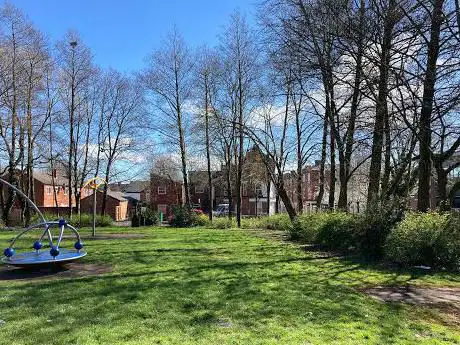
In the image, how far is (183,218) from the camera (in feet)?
118

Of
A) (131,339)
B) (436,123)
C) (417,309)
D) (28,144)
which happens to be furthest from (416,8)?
(28,144)

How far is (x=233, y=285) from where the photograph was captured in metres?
8.96

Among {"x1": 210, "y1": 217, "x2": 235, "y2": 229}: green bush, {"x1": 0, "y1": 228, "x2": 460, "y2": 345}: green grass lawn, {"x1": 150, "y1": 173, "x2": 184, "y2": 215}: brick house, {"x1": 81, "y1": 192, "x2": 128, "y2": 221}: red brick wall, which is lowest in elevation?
{"x1": 0, "y1": 228, "x2": 460, "y2": 345}: green grass lawn

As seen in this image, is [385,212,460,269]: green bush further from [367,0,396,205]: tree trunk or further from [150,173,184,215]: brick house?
[150,173,184,215]: brick house

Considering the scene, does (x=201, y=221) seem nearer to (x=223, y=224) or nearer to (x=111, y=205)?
(x=223, y=224)

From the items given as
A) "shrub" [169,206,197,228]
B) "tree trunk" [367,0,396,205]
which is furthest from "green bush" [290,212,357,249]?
"shrub" [169,206,197,228]

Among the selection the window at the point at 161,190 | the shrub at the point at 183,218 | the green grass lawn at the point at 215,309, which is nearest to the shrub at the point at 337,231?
the green grass lawn at the point at 215,309

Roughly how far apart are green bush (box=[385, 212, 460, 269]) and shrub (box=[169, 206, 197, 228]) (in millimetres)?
23713

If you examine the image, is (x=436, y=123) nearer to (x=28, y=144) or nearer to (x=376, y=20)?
(x=376, y=20)

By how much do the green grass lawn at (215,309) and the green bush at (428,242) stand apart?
122 cm

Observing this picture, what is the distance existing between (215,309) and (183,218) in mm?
29175

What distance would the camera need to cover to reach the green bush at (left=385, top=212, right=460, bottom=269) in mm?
12398

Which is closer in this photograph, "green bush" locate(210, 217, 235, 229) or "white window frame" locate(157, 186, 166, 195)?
"green bush" locate(210, 217, 235, 229)

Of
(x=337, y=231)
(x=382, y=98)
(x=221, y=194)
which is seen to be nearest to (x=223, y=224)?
(x=337, y=231)
